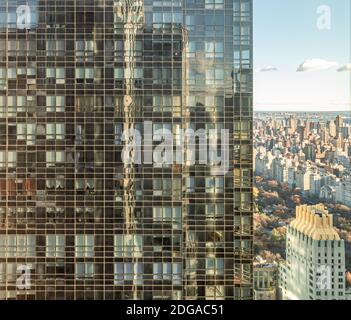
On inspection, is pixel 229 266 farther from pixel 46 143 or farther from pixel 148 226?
pixel 46 143

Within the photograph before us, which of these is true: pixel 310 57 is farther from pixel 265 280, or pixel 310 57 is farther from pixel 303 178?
pixel 265 280

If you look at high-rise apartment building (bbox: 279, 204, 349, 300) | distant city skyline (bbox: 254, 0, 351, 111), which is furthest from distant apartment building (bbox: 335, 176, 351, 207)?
distant city skyline (bbox: 254, 0, 351, 111)

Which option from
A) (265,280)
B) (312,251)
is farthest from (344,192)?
(265,280)

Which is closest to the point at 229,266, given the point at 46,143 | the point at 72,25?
the point at 46,143

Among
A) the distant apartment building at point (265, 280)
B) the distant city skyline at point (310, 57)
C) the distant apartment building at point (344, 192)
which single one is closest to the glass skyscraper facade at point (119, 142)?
the distant apartment building at point (265, 280)

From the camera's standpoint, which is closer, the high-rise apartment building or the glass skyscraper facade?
the high-rise apartment building

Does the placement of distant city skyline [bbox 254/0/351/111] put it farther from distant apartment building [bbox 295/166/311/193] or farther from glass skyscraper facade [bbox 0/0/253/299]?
distant apartment building [bbox 295/166/311/193]

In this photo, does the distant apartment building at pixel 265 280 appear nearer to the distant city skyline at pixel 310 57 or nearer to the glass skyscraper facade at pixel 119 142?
the glass skyscraper facade at pixel 119 142
